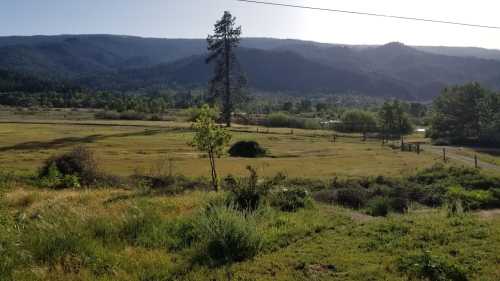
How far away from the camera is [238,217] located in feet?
32.8

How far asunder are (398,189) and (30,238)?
19.9m

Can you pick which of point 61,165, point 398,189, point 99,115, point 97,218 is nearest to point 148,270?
point 97,218

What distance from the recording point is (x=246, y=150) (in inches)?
2056

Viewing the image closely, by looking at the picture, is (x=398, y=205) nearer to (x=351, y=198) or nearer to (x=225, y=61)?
(x=351, y=198)

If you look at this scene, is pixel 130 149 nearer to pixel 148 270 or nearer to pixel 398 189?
pixel 398 189

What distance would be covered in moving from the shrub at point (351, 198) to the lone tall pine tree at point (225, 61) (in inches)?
2486

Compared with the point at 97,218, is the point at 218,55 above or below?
above

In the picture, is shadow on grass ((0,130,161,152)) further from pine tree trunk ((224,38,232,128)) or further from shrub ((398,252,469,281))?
shrub ((398,252,469,281))

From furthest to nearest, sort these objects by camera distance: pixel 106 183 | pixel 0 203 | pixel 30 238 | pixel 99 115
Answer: pixel 99 115 < pixel 106 183 < pixel 0 203 < pixel 30 238

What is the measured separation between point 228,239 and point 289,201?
640cm

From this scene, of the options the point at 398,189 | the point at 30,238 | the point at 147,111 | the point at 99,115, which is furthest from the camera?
the point at 147,111

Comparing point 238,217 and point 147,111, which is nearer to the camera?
point 238,217

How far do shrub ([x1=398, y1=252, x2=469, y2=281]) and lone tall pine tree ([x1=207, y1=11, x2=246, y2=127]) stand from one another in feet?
248

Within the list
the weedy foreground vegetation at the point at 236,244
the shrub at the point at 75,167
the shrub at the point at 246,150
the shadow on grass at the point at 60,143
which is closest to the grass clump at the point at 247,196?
the weedy foreground vegetation at the point at 236,244
